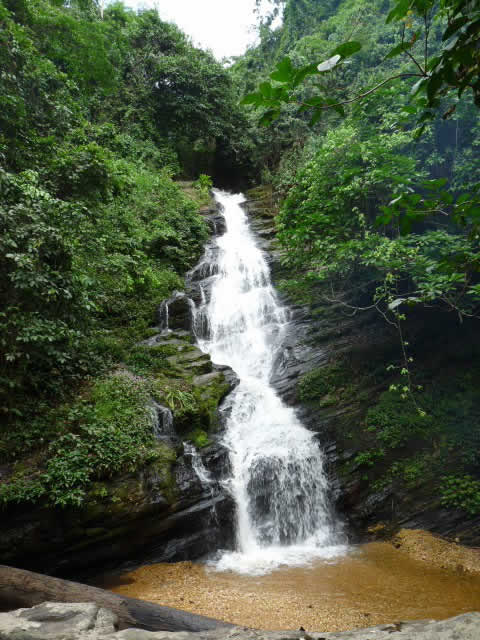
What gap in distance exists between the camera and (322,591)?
5.40 meters

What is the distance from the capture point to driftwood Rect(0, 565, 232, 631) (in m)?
2.73

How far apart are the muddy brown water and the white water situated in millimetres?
562

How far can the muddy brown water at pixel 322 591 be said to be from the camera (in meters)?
4.71

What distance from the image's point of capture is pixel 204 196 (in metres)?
20.5

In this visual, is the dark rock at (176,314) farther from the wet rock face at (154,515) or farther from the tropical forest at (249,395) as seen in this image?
the wet rock face at (154,515)

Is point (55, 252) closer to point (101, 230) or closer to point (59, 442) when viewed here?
point (59, 442)

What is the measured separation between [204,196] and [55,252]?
14.4 meters

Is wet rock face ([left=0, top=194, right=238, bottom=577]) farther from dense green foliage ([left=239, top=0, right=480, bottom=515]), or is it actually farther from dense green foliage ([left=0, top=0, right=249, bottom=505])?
dense green foliage ([left=239, top=0, right=480, bottom=515])

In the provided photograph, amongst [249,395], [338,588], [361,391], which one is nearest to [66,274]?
[249,395]

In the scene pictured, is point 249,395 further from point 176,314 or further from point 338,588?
point 338,588

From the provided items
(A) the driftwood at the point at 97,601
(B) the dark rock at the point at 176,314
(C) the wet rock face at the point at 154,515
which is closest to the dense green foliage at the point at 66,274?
(C) the wet rock face at the point at 154,515

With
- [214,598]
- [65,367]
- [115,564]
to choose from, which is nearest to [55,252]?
[65,367]

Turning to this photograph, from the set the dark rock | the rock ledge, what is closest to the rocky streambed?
the rock ledge

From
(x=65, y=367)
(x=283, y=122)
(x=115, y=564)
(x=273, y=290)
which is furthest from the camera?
(x=283, y=122)
